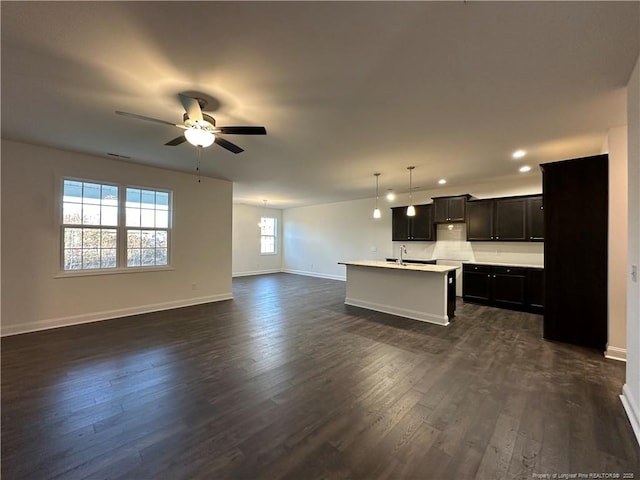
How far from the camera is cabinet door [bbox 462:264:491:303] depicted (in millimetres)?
5387

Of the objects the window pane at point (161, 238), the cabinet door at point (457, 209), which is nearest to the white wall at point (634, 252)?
the cabinet door at point (457, 209)

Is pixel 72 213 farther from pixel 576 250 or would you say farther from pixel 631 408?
pixel 576 250

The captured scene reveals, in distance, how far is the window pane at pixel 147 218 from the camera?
16.1 ft

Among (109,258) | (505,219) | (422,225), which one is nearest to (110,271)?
(109,258)

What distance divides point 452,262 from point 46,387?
22.5 ft

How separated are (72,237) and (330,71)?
4.68m

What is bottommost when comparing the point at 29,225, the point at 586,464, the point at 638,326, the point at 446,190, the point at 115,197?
the point at 586,464

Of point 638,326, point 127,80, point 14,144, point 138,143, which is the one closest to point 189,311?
point 138,143

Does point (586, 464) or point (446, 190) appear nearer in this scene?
point (586, 464)

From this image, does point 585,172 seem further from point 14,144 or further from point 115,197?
point 14,144

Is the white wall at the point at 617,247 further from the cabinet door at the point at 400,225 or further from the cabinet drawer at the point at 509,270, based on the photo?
the cabinet door at the point at 400,225

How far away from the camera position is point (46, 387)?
238 cm

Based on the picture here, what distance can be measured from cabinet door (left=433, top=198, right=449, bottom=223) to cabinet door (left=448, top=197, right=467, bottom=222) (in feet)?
0.26

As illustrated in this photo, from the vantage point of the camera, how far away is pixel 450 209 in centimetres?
609
